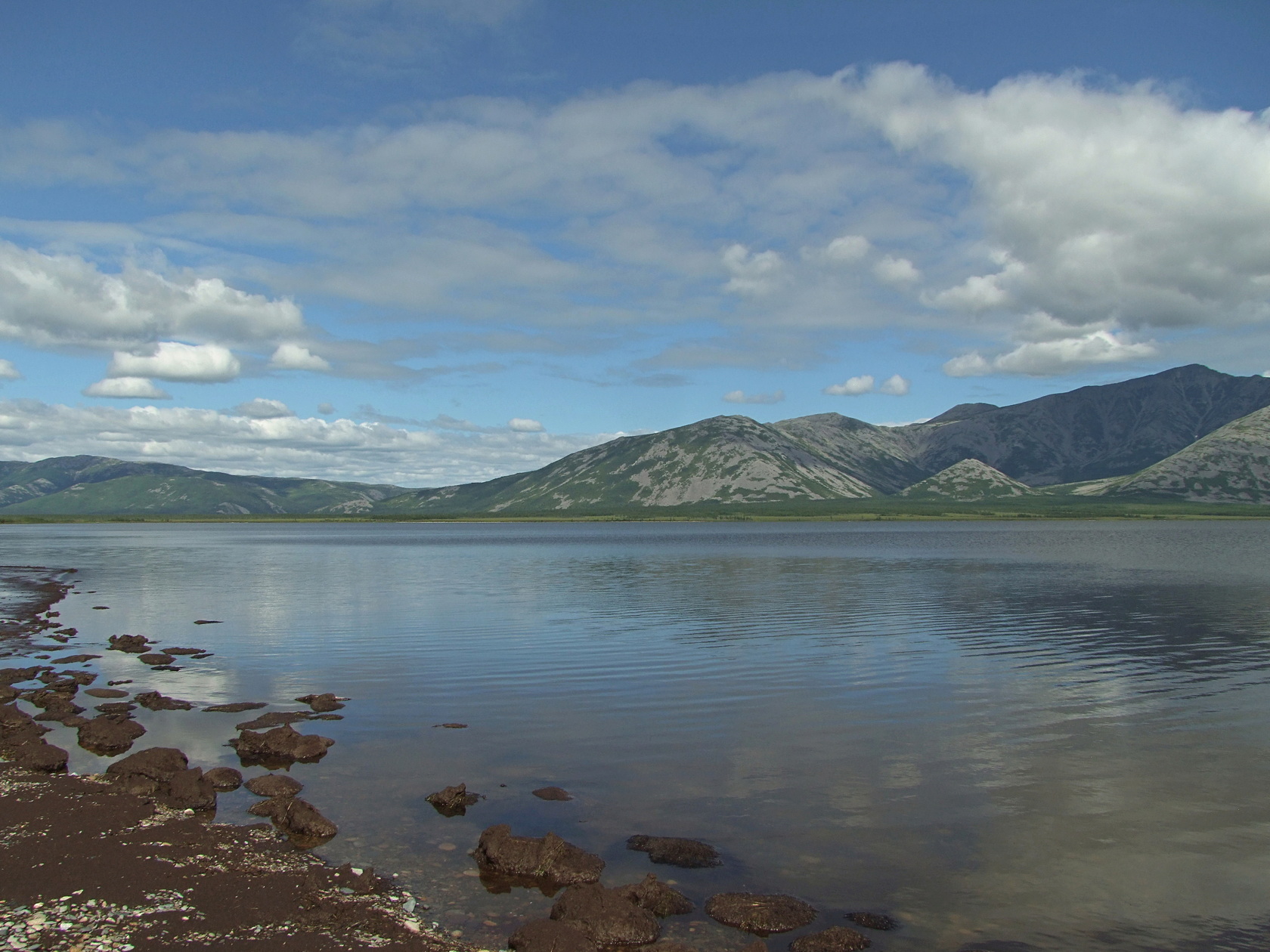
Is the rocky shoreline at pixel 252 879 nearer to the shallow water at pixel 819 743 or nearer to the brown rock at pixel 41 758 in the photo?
the brown rock at pixel 41 758

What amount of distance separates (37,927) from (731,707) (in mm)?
27739

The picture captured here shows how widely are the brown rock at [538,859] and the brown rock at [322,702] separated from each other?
19.8m

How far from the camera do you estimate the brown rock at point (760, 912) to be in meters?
18.6

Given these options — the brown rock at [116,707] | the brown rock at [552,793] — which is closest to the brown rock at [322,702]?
the brown rock at [116,707]

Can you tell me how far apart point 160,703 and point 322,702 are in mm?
7842

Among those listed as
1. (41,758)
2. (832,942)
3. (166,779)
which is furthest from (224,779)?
(832,942)

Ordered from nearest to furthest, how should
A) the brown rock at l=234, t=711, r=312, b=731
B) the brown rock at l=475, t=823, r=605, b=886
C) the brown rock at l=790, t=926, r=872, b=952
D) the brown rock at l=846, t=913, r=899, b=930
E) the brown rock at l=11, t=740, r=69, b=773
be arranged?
the brown rock at l=790, t=926, r=872, b=952 → the brown rock at l=846, t=913, r=899, b=930 → the brown rock at l=475, t=823, r=605, b=886 → the brown rock at l=11, t=740, r=69, b=773 → the brown rock at l=234, t=711, r=312, b=731

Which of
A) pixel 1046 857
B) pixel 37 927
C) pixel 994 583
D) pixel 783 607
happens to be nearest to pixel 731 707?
pixel 1046 857

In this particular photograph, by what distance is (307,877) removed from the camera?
2005 cm

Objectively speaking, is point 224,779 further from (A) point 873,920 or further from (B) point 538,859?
(A) point 873,920

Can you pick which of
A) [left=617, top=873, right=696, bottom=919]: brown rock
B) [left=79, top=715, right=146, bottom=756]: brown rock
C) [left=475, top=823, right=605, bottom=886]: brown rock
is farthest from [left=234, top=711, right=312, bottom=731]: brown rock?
[left=617, top=873, right=696, bottom=919]: brown rock

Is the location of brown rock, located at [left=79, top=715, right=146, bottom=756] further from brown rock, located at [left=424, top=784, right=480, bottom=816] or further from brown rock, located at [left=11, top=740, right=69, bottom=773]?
brown rock, located at [left=424, top=784, right=480, bottom=816]

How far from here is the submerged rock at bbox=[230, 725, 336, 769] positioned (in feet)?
103

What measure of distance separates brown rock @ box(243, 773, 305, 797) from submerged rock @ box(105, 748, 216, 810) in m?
1.21
